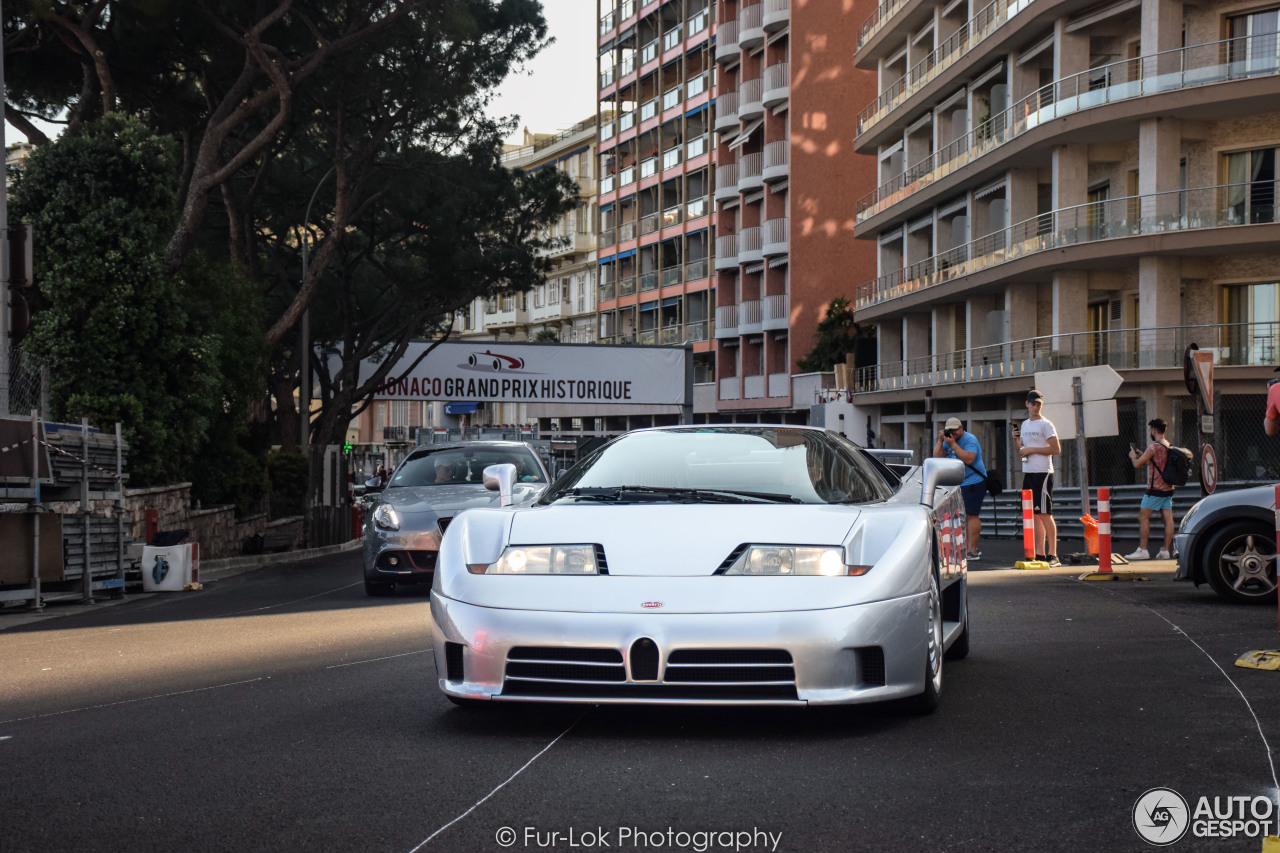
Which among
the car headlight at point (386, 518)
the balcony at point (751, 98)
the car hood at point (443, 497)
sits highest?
the balcony at point (751, 98)

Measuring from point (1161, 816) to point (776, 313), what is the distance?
57287 millimetres

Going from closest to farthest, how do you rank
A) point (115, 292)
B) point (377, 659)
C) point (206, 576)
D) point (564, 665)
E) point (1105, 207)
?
point (564, 665) < point (377, 659) < point (115, 292) < point (206, 576) < point (1105, 207)

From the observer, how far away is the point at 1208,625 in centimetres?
980

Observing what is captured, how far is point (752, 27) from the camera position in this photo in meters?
62.6

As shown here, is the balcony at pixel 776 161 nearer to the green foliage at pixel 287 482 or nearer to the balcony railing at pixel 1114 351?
the balcony railing at pixel 1114 351

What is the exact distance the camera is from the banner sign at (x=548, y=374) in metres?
45.2

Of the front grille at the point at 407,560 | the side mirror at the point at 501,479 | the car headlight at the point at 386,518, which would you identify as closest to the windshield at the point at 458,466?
the car headlight at the point at 386,518

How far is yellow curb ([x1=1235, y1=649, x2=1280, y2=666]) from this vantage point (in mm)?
7418

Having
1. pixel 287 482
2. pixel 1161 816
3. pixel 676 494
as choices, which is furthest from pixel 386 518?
pixel 287 482

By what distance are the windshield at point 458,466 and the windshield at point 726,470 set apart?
808cm

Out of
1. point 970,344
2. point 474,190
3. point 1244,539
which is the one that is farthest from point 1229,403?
point 1244,539

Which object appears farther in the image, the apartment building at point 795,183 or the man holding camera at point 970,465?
the apartment building at point 795,183

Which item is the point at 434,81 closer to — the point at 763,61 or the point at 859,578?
the point at 859,578

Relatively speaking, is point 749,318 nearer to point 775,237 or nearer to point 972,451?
point 775,237
